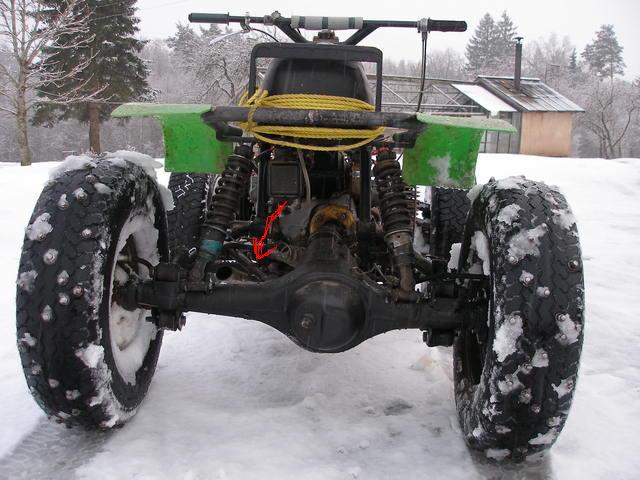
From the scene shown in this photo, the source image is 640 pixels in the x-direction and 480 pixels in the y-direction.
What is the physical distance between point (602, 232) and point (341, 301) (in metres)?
8.30

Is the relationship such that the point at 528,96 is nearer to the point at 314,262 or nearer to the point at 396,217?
the point at 396,217

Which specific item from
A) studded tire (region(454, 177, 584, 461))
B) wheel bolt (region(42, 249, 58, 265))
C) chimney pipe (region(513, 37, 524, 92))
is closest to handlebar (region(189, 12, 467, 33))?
studded tire (region(454, 177, 584, 461))

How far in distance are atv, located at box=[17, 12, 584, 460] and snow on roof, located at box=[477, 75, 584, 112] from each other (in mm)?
38503

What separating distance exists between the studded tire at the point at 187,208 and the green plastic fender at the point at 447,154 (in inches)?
85.1

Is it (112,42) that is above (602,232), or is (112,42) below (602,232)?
above

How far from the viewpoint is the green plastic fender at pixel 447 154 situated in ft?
8.46

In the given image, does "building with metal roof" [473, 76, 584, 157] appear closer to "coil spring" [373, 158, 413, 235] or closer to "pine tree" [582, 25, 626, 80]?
"coil spring" [373, 158, 413, 235]

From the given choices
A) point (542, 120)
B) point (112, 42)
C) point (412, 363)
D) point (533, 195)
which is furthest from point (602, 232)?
point (542, 120)

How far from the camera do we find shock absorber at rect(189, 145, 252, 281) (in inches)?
110

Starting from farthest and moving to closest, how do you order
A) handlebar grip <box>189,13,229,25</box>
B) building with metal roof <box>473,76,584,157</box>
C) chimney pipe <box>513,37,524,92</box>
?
building with metal roof <box>473,76,584,157</box> < chimney pipe <box>513,37,524,92</box> < handlebar grip <box>189,13,229,25</box>

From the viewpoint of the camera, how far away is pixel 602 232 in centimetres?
957

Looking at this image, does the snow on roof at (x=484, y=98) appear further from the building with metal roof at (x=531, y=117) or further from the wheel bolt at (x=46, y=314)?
the wheel bolt at (x=46, y=314)

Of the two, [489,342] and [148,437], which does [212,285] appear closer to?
[148,437]

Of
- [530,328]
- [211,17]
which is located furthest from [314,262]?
[211,17]
